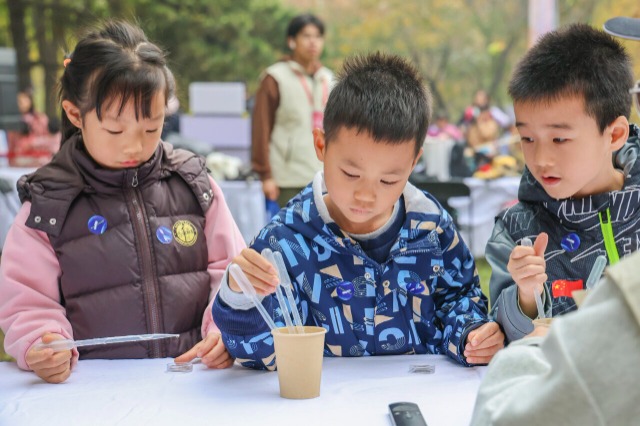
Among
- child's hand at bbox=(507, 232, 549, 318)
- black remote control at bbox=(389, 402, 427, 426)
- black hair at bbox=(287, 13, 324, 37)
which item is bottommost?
black remote control at bbox=(389, 402, 427, 426)

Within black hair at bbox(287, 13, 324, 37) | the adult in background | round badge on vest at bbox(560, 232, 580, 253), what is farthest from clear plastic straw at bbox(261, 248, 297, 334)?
black hair at bbox(287, 13, 324, 37)

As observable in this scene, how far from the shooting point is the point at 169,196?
186 cm

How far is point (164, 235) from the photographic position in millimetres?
1812

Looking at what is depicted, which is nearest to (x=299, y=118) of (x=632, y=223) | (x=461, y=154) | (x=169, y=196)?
(x=461, y=154)

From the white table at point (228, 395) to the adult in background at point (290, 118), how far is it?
3.07 meters

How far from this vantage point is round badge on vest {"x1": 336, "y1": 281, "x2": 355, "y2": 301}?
1592 millimetres

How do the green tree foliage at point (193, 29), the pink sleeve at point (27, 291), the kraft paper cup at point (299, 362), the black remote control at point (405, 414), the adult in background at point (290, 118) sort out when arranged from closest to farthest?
the black remote control at point (405, 414) → the kraft paper cup at point (299, 362) → the pink sleeve at point (27, 291) → the adult in background at point (290, 118) → the green tree foliage at point (193, 29)

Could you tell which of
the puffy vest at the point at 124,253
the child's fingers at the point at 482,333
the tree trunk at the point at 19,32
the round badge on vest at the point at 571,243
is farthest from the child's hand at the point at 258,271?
the tree trunk at the point at 19,32

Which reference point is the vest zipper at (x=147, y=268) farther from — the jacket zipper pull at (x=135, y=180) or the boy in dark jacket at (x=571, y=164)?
the boy in dark jacket at (x=571, y=164)

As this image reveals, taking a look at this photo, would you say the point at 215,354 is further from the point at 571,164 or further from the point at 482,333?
the point at 571,164

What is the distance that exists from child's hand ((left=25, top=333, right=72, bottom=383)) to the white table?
0.06ft

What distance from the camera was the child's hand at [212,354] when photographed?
153cm

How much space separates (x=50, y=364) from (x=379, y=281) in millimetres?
605

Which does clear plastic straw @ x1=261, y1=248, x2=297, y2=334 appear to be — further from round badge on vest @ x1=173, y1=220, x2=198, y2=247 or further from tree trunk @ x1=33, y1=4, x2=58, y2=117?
tree trunk @ x1=33, y1=4, x2=58, y2=117
